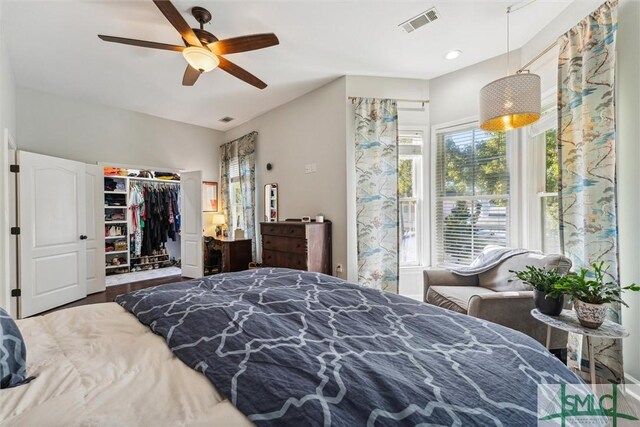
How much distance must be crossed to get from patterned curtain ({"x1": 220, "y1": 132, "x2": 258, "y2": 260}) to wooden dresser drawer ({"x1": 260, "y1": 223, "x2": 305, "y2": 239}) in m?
1.02

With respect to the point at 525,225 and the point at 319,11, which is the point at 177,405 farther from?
the point at 525,225

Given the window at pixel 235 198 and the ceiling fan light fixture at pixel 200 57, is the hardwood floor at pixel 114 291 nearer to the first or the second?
the window at pixel 235 198

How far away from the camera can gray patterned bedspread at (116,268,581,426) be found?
673mm

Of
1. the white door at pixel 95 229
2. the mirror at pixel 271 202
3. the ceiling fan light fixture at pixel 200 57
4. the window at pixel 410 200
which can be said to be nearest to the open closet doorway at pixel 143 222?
the white door at pixel 95 229

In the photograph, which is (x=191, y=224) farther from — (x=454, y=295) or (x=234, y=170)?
(x=454, y=295)

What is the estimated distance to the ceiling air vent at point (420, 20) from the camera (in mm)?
2270

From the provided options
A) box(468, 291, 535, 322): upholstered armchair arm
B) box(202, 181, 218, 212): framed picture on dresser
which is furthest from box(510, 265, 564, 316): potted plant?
box(202, 181, 218, 212): framed picture on dresser

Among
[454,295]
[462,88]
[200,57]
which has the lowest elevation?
[454,295]

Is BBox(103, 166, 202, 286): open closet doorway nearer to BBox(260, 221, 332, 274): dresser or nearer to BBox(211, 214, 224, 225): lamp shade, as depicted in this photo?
BBox(211, 214, 224, 225): lamp shade

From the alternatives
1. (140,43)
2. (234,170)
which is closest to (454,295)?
(140,43)

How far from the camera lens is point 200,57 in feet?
7.05

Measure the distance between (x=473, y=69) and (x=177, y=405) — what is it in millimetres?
3889

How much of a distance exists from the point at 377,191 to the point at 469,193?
42.1 inches

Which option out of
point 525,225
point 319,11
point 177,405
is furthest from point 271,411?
point 525,225
